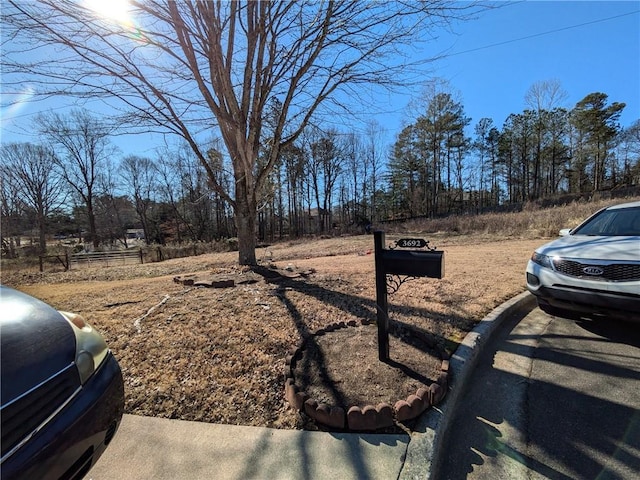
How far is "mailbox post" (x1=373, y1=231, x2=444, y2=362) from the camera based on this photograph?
80.5 inches

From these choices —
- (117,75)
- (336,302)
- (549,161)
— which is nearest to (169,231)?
(117,75)

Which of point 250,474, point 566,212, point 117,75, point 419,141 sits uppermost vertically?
point 419,141

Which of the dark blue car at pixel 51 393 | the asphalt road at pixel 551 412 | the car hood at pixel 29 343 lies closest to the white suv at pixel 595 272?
the asphalt road at pixel 551 412

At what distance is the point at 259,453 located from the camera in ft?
5.32

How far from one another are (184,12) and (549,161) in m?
45.3

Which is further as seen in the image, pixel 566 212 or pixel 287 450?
pixel 566 212

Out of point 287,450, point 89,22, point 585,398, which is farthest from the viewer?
point 89,22

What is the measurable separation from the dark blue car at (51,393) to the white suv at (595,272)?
378 centimetres

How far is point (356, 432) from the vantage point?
1.75m

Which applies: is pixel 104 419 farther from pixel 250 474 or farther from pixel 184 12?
pixel 184 12

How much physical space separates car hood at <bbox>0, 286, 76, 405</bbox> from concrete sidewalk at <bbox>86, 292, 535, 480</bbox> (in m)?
0.75

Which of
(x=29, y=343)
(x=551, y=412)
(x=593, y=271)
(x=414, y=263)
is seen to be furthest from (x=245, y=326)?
(x=593, y=271)

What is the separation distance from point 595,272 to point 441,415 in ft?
7.39

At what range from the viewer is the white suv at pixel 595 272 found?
267 cm
